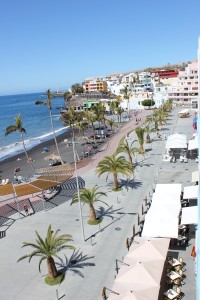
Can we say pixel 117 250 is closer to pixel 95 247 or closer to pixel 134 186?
pixel 95 247

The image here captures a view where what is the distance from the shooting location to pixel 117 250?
74.6ft

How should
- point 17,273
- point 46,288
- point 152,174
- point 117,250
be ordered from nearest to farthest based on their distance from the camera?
1. point 46,288
2. point 17,273
3. point 117,250
4. point 152,174

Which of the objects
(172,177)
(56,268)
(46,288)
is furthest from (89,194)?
(172,177)

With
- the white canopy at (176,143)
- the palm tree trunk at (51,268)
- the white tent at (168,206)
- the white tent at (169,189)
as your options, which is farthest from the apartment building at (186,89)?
the palm tree trunk at (51,268)

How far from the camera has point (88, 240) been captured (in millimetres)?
24641

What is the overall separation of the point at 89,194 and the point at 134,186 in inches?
393

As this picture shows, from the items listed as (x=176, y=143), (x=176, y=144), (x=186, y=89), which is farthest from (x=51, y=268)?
(x=186, y=89)

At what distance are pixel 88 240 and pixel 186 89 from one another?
104 metres

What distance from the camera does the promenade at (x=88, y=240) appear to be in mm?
19281

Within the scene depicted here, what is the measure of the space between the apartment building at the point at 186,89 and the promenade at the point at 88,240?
81.1 m

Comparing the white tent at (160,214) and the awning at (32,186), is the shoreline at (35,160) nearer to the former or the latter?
the awning at (32,186)

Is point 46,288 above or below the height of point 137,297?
below

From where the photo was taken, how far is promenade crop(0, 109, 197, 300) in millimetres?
19281

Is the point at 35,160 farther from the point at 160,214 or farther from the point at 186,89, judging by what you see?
the point at 186,89
